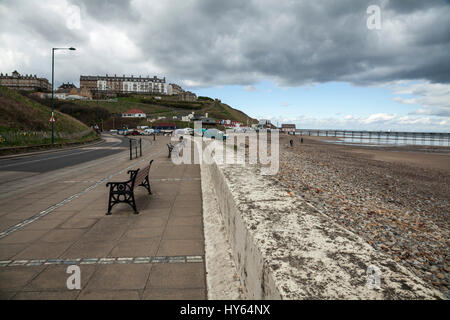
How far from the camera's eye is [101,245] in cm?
388

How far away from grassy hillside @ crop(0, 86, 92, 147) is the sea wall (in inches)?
957

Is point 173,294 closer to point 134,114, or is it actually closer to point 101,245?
point 101,245

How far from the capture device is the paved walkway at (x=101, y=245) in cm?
283

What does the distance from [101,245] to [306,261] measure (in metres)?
3.25

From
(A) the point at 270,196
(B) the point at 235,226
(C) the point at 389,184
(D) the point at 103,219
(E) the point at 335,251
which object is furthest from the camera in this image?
(C) the point at 389,184

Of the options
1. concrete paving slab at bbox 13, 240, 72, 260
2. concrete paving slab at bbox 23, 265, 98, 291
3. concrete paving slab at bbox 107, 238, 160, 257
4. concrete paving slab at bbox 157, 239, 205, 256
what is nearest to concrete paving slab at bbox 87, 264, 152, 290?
concrete paving slab at bbox 23, 265, 98, 291

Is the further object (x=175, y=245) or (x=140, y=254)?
(x=175, y=245)

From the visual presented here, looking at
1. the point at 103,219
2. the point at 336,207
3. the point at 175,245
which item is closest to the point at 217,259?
the point at 175,245

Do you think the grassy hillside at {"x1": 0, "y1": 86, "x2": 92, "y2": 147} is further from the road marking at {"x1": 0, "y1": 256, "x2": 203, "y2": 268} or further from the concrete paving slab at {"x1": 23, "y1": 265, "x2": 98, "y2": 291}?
the concrete paving slab at {"x1": 23, "y1": 265, "x2": 98, "y2": 291}

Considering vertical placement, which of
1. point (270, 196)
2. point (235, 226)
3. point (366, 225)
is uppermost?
point (270, 196)

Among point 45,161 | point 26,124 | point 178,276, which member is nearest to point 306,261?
point 178,276

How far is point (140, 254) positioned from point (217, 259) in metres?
1.16

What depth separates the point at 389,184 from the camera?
1120 centimetres
